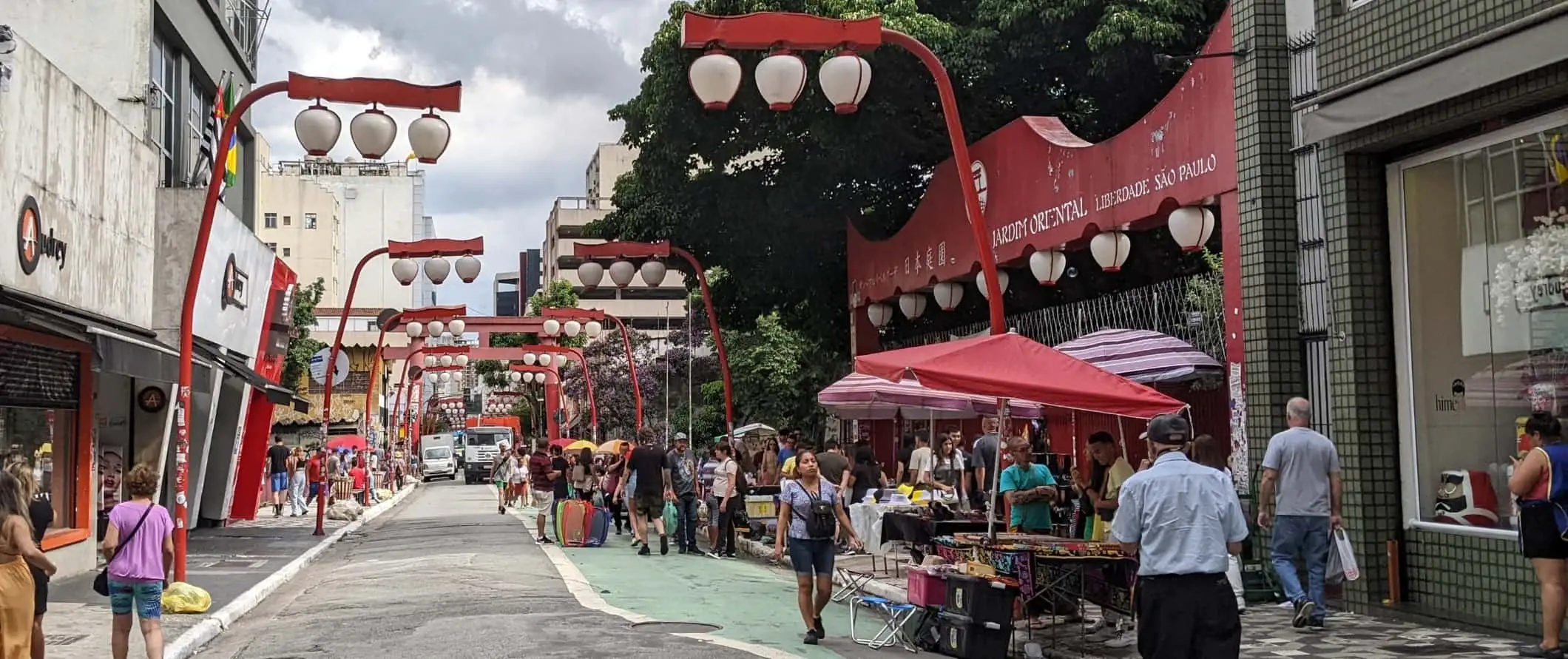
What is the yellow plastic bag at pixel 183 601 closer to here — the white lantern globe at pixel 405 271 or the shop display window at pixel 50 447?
→ the shop display window at pixel 50 447

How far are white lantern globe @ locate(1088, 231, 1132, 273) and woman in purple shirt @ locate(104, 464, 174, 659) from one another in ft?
36.6

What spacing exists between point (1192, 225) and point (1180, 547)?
9.30 m

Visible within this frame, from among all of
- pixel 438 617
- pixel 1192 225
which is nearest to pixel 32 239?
pixel 438 617

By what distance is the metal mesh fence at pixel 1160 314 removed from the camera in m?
16.6

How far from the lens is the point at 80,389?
1870cm

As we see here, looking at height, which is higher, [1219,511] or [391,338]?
[391,338]

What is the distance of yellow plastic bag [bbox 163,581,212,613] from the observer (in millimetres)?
14000

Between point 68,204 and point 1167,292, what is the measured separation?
13.1 m

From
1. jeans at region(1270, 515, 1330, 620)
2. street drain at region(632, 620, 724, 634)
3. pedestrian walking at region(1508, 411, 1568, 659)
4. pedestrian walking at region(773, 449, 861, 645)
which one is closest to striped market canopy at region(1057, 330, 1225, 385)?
jeans at region(1270, 515, 1330, 620)

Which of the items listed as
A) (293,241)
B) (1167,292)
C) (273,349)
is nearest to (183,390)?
(1167,292)

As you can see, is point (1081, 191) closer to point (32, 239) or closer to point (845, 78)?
point (845, 78)

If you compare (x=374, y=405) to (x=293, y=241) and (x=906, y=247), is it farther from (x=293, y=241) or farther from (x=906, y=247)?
(x=906, y=247)

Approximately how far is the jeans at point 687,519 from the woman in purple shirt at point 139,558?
12.4 m

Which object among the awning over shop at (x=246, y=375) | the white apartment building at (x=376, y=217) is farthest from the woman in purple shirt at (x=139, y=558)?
the white apartment building at (x=376, y=217)
